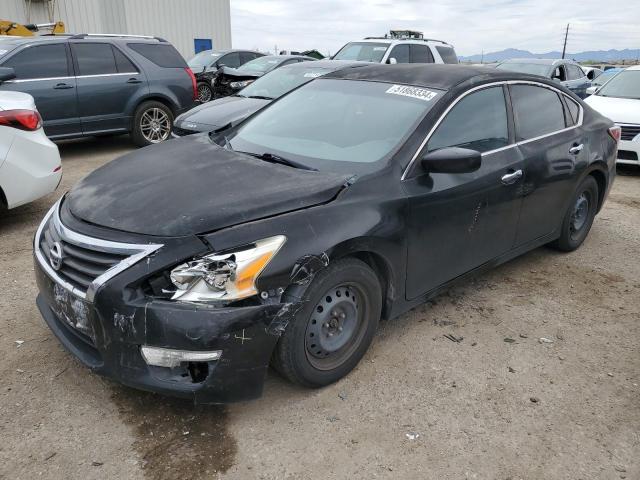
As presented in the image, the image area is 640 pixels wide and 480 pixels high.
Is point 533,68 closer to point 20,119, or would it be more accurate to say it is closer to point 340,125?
point 340,125

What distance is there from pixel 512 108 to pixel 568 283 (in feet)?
5.06


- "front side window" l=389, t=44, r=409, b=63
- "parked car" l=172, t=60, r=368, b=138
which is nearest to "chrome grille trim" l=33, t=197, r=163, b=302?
"parked car" l=172, t=60, r=368, b=138

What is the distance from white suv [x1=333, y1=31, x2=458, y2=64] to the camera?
10.7m

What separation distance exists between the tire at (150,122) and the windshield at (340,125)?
17.9 feet

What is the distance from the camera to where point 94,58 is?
8.26 meters

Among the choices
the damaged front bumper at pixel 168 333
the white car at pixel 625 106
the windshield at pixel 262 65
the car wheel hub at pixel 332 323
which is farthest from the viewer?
the windshield at pixel 262 65

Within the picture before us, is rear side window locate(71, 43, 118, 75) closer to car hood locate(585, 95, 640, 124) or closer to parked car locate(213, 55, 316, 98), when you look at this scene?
parked car locate(213, 55, 316, 98)

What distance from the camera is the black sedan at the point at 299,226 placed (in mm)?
2395

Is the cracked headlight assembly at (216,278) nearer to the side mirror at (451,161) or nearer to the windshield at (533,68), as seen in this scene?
the side mirror at (451,161)

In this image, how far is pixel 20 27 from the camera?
1335cm

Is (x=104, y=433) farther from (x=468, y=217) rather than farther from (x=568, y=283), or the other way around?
(x=568, y=283)

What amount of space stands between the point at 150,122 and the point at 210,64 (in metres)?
6.28

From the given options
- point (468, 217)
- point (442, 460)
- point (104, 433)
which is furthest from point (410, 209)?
point (104, 433)

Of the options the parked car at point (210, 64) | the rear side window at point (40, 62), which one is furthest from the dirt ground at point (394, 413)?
the parked car at point (210, 64)
